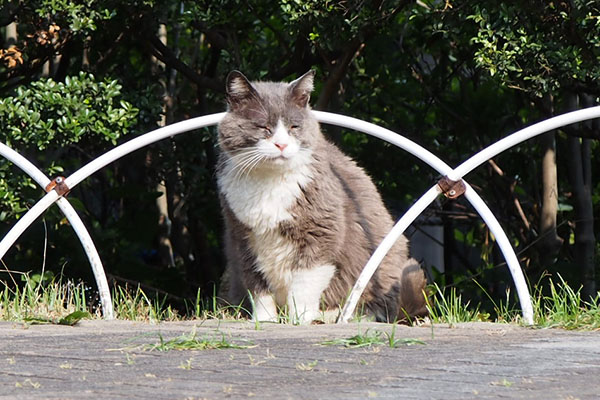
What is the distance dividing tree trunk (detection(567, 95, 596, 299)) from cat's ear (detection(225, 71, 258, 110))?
3802mm

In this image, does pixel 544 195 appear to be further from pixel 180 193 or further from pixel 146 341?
pixel 146 341

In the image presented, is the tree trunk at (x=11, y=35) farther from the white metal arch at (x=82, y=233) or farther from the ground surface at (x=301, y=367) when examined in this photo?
the ground surface at (x=301, y=367)

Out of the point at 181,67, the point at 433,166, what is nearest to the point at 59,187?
the point at 433,166

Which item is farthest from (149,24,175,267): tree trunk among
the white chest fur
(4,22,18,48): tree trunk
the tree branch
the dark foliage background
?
the white chest fur

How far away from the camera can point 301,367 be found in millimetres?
2957

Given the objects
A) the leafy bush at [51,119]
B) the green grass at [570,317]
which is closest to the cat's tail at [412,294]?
the green grass at [570,317]

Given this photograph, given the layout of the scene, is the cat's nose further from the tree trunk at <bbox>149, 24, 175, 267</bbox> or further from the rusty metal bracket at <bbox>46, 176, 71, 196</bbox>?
the tree trunk at <bbox>149, 24, 175, 267</bbox>

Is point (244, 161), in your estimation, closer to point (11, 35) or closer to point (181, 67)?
point (181, 67)

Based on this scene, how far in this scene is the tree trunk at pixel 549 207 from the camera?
8.17 meters

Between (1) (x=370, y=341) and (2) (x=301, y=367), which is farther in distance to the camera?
(1) (x=370, y=341)

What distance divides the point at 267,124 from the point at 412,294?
56.5 inches

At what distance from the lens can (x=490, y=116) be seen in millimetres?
8867

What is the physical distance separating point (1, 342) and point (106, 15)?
11.7 ft

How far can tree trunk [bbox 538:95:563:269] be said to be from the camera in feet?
26.8
